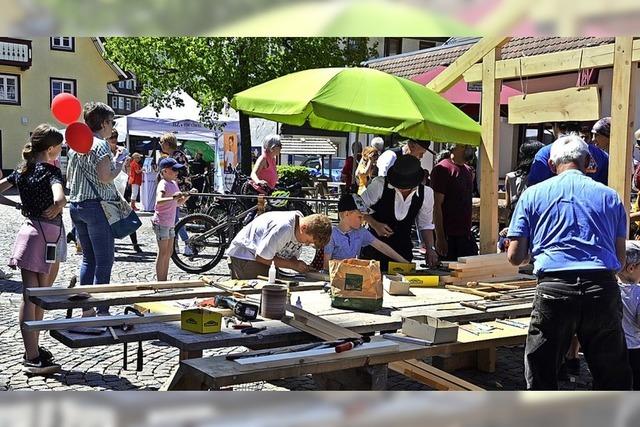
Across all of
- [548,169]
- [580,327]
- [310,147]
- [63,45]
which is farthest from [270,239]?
[63,45]

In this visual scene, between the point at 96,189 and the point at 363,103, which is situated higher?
the point at 363,103

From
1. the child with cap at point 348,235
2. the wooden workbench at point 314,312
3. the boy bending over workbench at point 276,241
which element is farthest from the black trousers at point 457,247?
the boy bending over workbench at point 276,241

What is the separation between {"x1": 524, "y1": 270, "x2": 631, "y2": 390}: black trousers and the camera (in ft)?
12.1

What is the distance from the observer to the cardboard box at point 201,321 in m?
3.65

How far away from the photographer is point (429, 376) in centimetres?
391

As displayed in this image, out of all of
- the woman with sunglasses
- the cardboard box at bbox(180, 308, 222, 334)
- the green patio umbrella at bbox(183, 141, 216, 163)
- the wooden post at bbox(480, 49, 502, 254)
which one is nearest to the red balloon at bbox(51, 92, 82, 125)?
the woman with sunglasses

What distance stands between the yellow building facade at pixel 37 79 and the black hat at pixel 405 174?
29779 mm

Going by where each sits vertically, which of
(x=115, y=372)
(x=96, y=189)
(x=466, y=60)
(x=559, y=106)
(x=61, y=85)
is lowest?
(x=115, y=372)

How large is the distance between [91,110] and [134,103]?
60767mm

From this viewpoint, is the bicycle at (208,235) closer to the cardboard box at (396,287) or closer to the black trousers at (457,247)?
the black trousers at (457,247)

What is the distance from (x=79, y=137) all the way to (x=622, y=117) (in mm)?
3600

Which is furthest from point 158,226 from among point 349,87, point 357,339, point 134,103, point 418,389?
point 134,103

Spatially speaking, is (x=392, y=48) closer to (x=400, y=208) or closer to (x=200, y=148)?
(x=200, y=148)
